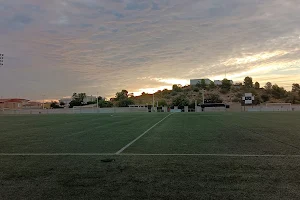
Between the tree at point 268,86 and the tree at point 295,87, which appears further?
the tree at point 268,86

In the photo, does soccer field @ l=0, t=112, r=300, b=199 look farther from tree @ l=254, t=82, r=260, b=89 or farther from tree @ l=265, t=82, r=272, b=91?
tree @ l=254, t=82, r=260, b=89

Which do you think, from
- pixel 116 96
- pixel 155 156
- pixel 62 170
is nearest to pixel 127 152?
pixel 155 156

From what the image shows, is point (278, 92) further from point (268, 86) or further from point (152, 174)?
point (152, 174)

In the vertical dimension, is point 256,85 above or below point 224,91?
above

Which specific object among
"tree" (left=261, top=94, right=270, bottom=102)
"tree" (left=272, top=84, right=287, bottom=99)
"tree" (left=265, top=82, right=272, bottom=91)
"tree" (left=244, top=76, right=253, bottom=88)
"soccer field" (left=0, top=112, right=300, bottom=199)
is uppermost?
"tree" (left=244, top=76, right=253, bottom=88)

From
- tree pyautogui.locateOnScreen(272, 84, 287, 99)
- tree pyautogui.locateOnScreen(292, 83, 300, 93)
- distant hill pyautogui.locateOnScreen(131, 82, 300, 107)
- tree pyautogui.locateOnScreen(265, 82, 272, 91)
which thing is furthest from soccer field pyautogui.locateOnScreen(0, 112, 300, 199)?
tree pyautogui.locateOnScreen(292, 83, 300, 93)

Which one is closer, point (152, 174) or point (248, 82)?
point (152, 174)

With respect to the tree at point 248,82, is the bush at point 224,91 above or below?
below

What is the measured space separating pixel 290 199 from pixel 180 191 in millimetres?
1364

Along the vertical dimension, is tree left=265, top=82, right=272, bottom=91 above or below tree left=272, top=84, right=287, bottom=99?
above

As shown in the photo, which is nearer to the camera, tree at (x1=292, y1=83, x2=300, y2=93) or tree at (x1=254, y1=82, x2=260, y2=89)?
tree at (x1=292, y1=83, x2=300, y2=93)

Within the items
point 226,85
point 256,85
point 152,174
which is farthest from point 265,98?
point 152,174

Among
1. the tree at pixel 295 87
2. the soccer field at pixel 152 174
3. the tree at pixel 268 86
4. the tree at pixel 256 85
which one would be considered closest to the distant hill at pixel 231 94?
the tree at pixel 268 86

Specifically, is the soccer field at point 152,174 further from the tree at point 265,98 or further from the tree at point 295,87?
the tree at point 295,87
